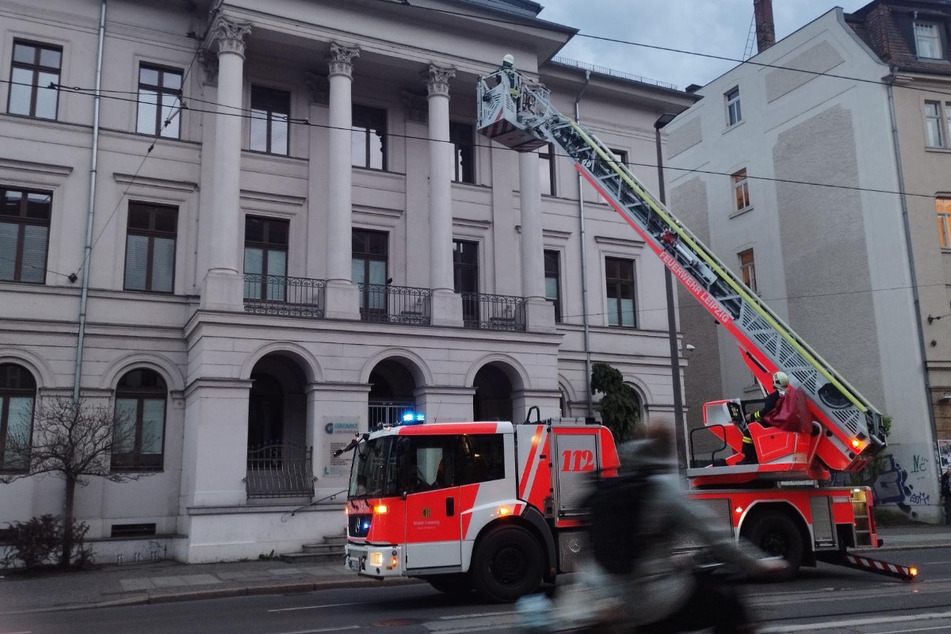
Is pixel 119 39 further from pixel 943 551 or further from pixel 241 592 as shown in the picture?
pixel 943 551

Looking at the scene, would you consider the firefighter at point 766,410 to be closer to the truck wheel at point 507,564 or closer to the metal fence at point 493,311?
the truck wheel at point 507,564

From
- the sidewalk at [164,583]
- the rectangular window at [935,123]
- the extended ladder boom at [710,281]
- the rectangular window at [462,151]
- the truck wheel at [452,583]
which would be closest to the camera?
the truck wheel at [452,583]

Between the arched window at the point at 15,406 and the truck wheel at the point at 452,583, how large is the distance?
39.8 ft

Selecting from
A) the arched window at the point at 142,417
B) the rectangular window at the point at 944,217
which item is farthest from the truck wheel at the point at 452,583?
the rectangular window at the point at 944,217

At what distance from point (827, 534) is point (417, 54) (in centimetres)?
1685

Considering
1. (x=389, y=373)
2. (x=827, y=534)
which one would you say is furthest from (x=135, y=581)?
(x=827, y=534)

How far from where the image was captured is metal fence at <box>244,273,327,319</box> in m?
22.4

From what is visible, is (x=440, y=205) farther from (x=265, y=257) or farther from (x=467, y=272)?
Answer: (x=265, y=257)

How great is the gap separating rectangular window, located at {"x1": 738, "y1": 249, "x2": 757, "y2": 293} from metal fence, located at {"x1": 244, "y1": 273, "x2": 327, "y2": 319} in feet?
64.5

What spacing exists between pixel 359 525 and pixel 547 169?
19007 mm

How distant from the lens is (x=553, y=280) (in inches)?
1117

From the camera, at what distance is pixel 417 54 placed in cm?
2453

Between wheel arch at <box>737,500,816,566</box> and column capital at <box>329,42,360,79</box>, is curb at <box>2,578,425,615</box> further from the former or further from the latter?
column capital at <box>329,42,360,79</box>

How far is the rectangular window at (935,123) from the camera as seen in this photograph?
1189 inches
